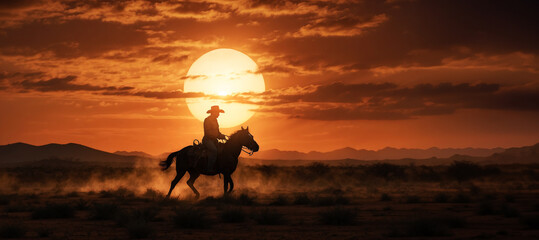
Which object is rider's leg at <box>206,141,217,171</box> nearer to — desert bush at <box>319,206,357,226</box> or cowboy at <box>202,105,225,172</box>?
cowboy at <box>202,105,225,172</box>

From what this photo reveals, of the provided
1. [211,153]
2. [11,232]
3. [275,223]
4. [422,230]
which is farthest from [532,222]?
[211,153]

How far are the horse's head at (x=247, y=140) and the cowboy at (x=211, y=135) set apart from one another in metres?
0.78

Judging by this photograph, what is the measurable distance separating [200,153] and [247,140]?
1.84m

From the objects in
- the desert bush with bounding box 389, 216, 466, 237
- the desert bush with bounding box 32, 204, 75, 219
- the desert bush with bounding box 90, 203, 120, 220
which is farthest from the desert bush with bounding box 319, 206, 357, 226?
the desert bush with bounding box 32, 204, 75, 219

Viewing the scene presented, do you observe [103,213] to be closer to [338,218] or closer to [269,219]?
[269,219]

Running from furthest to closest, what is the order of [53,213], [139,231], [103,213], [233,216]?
[53,213]
[103,213]
[233,216]
[139,231]

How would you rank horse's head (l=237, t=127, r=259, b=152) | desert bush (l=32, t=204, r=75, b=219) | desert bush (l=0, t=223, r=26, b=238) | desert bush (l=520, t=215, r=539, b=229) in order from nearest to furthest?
desert bush (l=0, t=223, r=26, b=238) → desert bush (l=520, t=215, r=539, b=229) → desert bush (l=32, t=204, r=75, b=219) → horse's head (l=237, t=127, r=259, b=152)

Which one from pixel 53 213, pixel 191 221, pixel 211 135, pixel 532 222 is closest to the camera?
pixel 532 222

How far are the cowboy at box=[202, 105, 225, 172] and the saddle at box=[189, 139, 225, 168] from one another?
0.23 meters

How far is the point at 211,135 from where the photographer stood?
2397 cm

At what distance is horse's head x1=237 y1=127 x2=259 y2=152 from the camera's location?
77.9 feet

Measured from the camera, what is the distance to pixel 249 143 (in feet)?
78.3

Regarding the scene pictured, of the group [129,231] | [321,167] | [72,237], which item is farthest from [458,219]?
[321,167]

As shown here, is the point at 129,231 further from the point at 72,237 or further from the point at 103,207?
the point at 103,207
